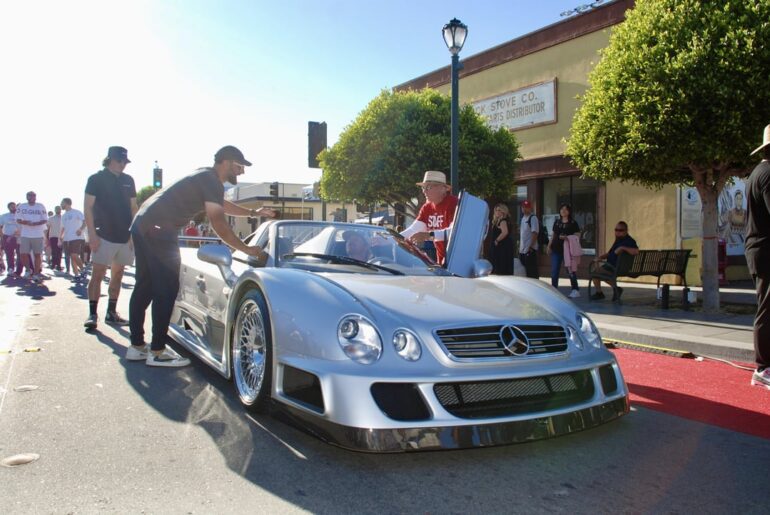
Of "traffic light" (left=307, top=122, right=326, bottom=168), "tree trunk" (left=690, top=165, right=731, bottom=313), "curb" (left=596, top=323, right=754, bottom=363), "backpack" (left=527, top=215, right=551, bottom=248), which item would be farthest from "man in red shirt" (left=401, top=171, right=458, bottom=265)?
"backpack" (left=527, top=215, right=551, bottom=248)

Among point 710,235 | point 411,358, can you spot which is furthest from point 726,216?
point 411,358

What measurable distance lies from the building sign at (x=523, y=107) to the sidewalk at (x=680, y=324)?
7.79 metres

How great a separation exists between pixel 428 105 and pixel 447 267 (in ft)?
38.2

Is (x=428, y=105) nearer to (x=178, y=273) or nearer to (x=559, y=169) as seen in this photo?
(x=559, y=169)

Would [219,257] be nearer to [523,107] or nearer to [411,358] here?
[411,358]

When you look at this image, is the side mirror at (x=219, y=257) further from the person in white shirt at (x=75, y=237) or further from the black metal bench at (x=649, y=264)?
the person in white shirt at (x=75, y=237)

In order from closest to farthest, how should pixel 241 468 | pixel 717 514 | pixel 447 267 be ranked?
1. pixel 717 514
2. pixel 241 468
3. pixel 447 267

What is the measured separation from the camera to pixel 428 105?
1522cm

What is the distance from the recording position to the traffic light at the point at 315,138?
13.7 metres

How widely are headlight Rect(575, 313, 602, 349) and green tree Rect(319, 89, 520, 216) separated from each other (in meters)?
11.4

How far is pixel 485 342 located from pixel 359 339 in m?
0.57

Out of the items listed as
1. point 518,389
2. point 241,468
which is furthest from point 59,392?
point 518,389

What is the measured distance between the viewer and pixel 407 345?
104 inches

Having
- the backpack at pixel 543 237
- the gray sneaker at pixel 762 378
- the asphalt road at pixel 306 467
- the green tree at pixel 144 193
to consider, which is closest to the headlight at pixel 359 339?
the asphalt road at pixel 306 467
